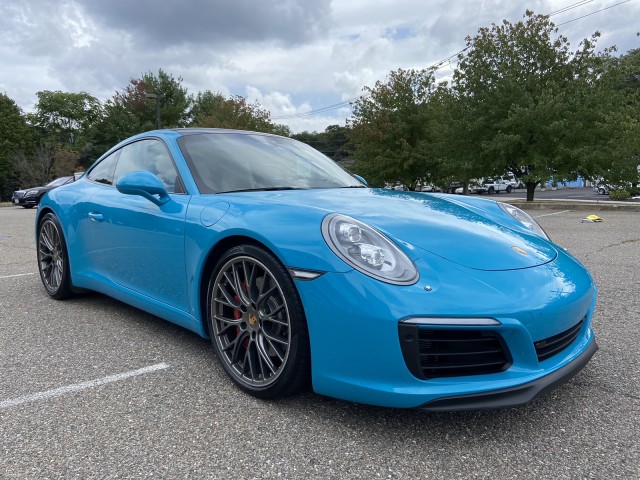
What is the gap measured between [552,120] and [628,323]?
47.4 ft

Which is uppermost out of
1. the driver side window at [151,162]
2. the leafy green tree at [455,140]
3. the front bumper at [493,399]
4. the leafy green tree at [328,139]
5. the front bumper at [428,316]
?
the leafy green tree at [328,139]

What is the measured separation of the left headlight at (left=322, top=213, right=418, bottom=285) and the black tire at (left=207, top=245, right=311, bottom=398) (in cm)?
26

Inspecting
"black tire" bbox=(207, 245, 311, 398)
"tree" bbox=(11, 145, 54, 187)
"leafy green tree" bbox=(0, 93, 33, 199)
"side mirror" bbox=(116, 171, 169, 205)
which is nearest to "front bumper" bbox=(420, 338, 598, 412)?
"black tire" bbox=(207, 245, 311, 398)

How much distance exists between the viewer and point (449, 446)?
1827 mm

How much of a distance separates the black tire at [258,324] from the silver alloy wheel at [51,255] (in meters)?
2.18

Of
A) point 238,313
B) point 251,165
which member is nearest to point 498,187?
point 251,165

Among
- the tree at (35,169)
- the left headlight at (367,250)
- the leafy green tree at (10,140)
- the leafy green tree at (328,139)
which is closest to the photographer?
the left headlight at (367,250)

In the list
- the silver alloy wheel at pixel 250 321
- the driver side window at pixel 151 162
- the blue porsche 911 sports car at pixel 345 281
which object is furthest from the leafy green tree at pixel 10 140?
the silver alloy wheel at pixel 250 321

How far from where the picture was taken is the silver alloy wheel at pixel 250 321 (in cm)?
212

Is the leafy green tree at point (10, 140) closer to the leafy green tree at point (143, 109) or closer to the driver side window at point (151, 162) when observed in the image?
the leafy green tree at point (143, 109)

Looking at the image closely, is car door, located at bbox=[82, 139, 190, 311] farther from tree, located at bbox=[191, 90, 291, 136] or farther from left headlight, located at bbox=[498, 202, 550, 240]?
tree, located at bbox=[191, 90, 291, 136]

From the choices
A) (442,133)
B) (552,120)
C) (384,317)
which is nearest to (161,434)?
(384,317)

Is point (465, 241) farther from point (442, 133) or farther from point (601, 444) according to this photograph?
point (442, 133)

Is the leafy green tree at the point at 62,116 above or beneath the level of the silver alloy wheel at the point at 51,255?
above
